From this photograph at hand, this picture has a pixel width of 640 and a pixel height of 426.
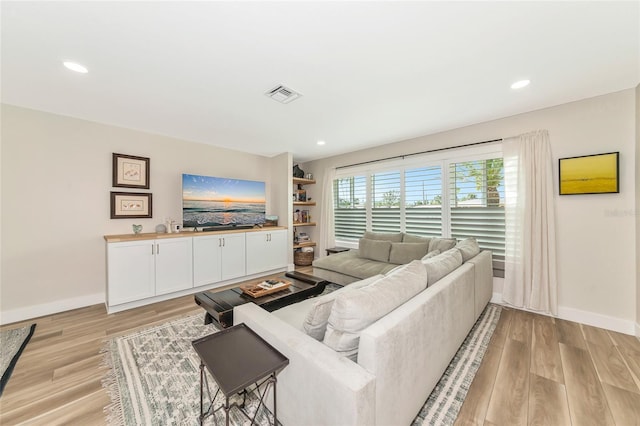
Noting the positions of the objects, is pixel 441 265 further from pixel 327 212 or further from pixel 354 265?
pixel 327 212

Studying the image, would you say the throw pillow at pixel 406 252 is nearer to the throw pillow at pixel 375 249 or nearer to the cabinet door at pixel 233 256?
the throw pillow at pixel 375 249

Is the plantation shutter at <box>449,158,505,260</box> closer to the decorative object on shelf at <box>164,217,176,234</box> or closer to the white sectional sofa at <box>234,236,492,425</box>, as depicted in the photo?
the white sectional sofa at <box>234,236,492,425</box>

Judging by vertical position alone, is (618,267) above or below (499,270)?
above

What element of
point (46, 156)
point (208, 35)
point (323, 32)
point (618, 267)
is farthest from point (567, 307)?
point (46, 156)

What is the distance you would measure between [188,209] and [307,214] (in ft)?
8.27

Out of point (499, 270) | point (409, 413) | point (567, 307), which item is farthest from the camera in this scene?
point (499, 270)

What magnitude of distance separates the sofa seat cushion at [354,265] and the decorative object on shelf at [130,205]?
2.65 m

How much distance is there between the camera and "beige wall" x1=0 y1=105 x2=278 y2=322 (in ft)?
8.75

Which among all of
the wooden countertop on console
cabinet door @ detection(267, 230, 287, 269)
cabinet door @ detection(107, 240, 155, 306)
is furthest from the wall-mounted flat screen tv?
cabinet door @ detection(107, 240, 155, 306)

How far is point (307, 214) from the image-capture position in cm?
558

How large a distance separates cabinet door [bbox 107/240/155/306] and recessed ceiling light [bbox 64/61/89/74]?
1846 mm

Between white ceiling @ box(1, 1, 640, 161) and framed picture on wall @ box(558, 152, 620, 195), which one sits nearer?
white ceiling @ box(1, 1, 640, 161)

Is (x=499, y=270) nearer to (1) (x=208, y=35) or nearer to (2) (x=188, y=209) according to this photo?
(1) (x=208, y=35)

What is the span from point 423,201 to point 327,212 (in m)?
1.95
